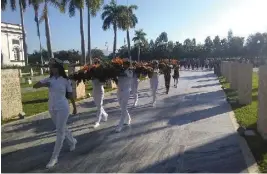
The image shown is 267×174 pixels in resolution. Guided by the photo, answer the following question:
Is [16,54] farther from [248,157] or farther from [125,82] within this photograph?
[248,157]

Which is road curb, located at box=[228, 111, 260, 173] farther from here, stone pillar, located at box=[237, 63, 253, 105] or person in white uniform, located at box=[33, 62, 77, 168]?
stone pillar, located at box=[237, 63, 253, 105]

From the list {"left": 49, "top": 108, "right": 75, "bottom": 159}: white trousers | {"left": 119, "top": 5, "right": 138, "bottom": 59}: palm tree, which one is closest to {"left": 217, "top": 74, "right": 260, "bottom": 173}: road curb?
{"left": 49, "top": 108, "right": 75, "bottom": 159}: white trousers

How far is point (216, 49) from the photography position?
80.9 meters

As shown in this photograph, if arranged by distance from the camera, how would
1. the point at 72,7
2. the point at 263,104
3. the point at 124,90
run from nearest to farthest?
the point at 263,104, the point at 124,90, the point at 72,7

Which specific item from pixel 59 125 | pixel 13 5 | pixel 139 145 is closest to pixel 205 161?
pixel 139 145

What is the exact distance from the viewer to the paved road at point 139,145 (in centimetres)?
610

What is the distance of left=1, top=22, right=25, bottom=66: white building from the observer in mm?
73062

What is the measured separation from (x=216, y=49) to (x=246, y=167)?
3052 inches

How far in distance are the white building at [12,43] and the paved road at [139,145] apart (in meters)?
65.6

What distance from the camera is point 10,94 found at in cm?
1180

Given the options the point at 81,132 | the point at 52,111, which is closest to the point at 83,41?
the point at 81,132

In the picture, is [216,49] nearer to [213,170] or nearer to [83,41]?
[83,41]

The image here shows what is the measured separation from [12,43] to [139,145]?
7462 centimetres

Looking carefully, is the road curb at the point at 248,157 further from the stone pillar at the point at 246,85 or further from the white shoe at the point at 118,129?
the stone pillar at the point at 246,85
